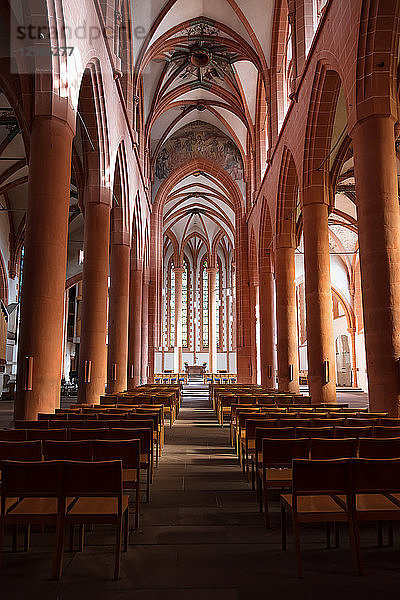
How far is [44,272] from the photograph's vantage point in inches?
312

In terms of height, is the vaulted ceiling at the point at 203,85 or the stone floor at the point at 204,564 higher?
the vaulted ceiling at the point at 203,85

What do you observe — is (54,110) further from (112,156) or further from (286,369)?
(286,369)

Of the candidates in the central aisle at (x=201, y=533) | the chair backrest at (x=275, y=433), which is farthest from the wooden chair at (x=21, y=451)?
the chair backrest at (x=275, y=433)

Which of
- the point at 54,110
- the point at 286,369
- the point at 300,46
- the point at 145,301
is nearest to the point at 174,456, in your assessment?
the point at 54,110

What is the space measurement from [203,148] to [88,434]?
26882 millimetres

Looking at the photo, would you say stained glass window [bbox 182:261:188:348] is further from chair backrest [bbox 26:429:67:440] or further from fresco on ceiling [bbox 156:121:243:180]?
chair backrest [bbox 26:429:67:440]

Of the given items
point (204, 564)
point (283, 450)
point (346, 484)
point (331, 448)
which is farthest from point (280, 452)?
point (204, 564)

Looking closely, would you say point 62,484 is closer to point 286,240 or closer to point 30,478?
point 30,478

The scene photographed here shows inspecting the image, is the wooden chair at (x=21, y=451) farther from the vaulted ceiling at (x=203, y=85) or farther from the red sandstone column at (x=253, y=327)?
the red sandstone column at (x=253, y=327)

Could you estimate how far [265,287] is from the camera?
2161 cm

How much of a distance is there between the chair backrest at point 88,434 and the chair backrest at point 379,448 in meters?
2.36

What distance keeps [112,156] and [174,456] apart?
9.82 meters

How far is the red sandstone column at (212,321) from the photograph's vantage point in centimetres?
4059

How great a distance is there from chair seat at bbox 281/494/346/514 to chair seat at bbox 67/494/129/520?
1195mm
